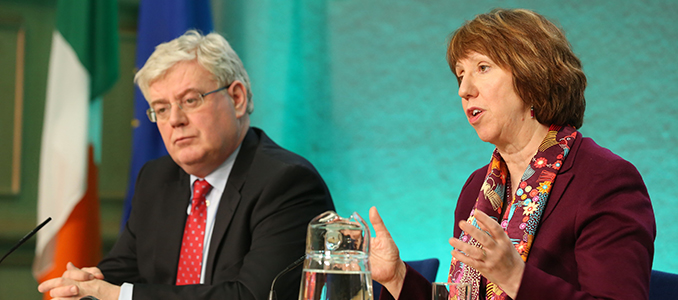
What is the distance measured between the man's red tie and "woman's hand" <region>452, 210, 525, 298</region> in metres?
1.23

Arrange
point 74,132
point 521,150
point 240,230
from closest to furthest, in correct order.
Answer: point 521,150, point 240,230, point 74,132

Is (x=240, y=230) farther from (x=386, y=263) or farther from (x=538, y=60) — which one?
(x=538, y=60)

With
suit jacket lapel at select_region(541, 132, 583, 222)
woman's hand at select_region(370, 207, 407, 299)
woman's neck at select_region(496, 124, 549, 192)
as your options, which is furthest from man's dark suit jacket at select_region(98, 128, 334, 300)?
suit jacket lapel at select_region(541, 132, 583, 222)

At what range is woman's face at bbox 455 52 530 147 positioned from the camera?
149cm

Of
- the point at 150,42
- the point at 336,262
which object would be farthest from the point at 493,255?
the point at 150,42

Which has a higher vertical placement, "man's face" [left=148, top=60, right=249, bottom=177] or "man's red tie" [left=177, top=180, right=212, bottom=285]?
"man's face" [left=148, top=60, right=249, bottom=177]

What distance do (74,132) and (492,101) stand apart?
2.34m

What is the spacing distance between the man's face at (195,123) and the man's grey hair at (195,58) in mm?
23

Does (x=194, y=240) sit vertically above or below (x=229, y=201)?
below

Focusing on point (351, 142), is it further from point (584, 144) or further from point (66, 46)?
point (584, 144)

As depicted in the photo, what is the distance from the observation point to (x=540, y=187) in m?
1.43

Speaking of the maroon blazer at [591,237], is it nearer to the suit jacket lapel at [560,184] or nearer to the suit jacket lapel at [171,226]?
the suit jacket lapel at [560,184]

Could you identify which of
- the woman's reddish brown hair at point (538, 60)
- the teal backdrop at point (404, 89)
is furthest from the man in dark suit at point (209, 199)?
the teal backdrop at point (404, 89)

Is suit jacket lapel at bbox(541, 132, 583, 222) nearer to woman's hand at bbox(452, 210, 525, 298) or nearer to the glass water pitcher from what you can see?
woman's hand at bbox(452, 210, 525, 298)
